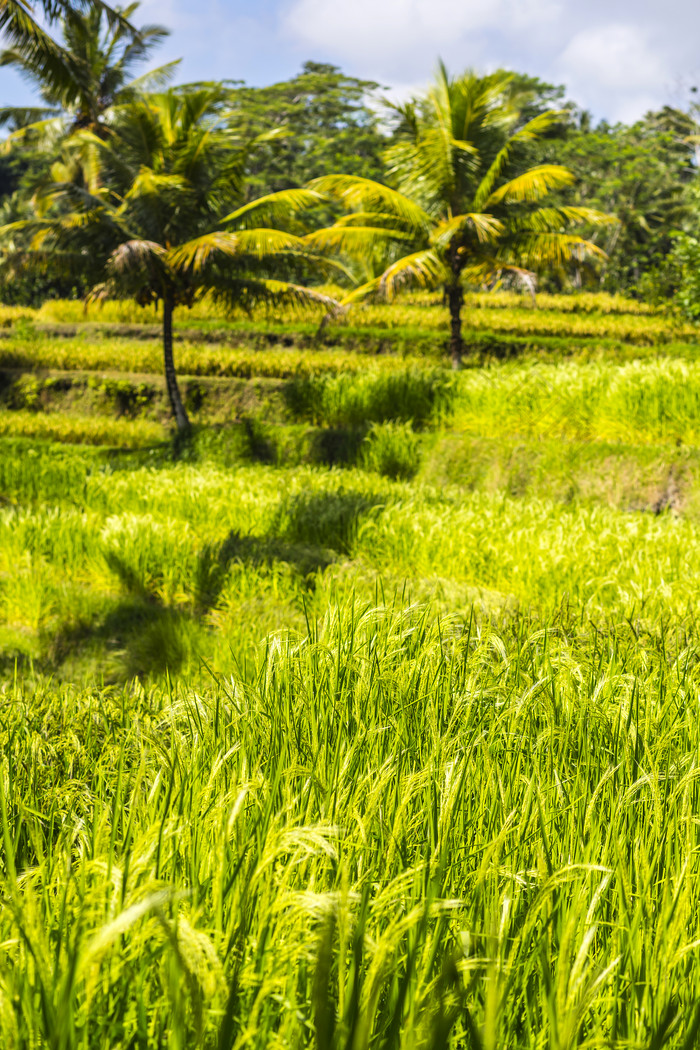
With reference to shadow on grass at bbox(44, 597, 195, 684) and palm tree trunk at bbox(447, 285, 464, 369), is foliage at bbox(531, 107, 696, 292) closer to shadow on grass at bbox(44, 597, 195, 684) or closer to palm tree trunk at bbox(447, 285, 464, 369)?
palm tree trunk at bbox(447, 285, 464, 369)

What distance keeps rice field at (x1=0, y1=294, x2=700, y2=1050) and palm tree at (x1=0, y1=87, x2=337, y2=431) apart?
352 centimetres

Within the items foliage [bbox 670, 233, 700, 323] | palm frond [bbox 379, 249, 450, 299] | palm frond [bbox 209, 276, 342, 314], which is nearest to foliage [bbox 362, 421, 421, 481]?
palm frond [bbox 379, 249, 450, 299]

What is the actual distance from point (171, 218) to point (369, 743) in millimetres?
10848

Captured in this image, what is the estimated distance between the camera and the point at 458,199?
1154 centimetres

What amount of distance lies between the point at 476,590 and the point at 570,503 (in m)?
3.48

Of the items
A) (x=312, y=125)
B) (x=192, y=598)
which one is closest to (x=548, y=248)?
(x=192, y=598)

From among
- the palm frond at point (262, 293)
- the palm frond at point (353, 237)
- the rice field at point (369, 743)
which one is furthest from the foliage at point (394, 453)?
the palm frond at point (353, 237)

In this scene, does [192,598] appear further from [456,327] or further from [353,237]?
[456,327]

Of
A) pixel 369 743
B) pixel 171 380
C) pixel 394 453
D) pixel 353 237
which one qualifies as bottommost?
pixel 369 743

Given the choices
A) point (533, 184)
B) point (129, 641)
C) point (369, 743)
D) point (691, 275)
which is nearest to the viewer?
point (369, 743)

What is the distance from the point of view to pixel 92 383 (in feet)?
42.6

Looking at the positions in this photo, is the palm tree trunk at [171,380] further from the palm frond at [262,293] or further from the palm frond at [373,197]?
the palm frond at [373,197]

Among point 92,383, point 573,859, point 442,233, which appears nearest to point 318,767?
point 573,859

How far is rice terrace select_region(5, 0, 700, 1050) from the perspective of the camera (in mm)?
914
